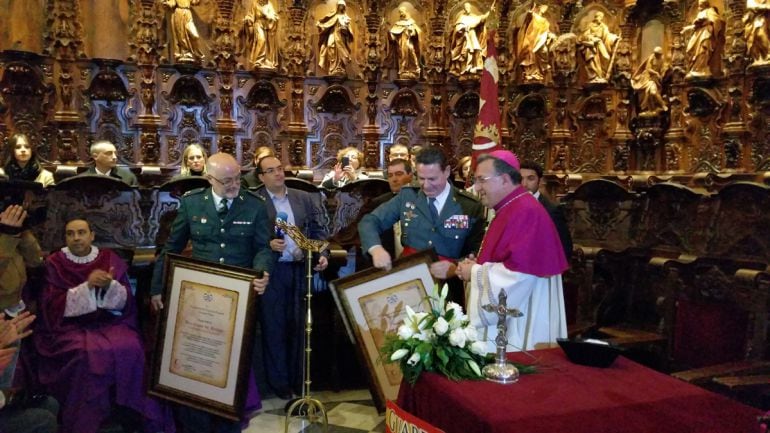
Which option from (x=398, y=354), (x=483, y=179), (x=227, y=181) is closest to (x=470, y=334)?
(x=398, y=354)

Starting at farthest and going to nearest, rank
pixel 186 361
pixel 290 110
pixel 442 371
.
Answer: pixel 290 110
pixel 186 361
pixel 442 371

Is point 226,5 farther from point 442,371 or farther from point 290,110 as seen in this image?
point 442,371

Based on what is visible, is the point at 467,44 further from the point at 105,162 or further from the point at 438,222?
the point at 438,222

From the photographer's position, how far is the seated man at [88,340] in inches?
176

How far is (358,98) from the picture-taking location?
10.2 metres

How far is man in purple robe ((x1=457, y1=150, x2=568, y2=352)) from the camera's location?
326 centimetres

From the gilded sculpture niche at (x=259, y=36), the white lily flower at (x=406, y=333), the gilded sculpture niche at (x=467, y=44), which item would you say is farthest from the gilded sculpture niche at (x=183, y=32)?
the white lily flower at (x=406, y=333)

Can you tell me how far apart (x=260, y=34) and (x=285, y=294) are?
16.4 ft

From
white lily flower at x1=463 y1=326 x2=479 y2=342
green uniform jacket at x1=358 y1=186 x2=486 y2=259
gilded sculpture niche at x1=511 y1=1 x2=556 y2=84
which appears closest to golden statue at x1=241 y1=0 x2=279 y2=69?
gilded sculpture niche at x1=511 y1=1 x2=556 y2=84

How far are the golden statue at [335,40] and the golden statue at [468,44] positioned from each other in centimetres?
167

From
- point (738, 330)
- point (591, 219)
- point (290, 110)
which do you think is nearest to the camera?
point (738, 330)

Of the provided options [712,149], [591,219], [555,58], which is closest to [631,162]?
[712,149]

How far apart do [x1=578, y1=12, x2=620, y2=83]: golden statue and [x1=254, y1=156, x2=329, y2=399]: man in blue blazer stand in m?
6.51

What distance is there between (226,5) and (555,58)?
16.9 feet
